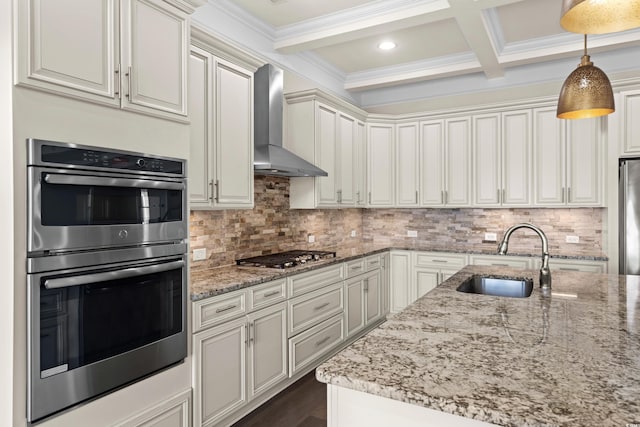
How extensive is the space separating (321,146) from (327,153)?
13 cm

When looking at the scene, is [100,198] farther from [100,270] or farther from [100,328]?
[100,328]

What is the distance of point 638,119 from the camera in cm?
374

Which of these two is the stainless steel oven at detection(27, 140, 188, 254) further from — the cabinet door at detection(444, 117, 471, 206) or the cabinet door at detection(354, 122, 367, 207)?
the cabinet door at detection(444, 117, 471, 206)

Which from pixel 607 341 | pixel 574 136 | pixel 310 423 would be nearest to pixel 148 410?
pixel 310 423

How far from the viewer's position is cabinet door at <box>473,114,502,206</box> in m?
4.52

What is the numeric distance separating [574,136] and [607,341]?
3.40 m

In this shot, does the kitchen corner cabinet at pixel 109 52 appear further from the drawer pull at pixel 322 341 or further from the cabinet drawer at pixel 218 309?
the drawer pull at pixel 322 341

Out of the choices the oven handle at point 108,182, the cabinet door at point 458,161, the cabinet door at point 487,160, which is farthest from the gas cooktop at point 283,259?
the cabinet door at point 487,160

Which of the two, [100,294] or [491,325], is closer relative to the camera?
[491,325]

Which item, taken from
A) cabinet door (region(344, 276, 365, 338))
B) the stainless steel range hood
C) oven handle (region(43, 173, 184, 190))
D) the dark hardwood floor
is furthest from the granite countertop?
the dark hardwood floor

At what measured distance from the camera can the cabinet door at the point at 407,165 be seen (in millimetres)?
4941

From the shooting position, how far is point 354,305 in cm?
410

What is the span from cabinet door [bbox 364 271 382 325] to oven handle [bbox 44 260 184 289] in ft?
8.50

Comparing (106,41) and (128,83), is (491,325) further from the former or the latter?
(106,41)
